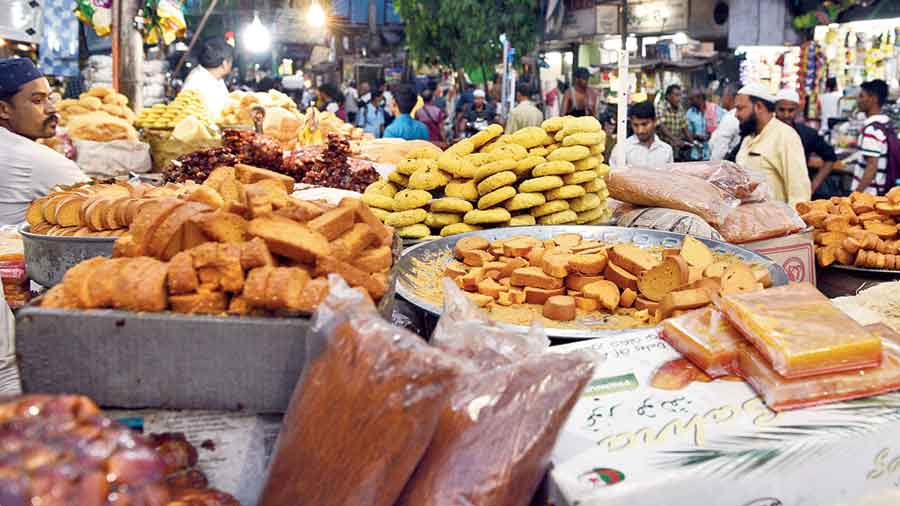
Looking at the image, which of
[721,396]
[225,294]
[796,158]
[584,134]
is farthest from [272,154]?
[796,158]

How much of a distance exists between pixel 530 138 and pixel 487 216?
499mm

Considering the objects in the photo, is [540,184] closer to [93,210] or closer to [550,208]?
[550,208]

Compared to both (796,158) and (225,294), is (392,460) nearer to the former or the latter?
(225,294)

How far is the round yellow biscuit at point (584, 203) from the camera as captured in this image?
3.06 m

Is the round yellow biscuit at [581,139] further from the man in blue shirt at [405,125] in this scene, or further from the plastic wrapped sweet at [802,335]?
the man in blue shirt at [405,125]

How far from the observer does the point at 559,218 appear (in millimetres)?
2938

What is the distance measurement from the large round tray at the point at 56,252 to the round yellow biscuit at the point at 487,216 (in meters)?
1.48

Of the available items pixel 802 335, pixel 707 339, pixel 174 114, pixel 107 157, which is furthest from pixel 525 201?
pixel 174 114

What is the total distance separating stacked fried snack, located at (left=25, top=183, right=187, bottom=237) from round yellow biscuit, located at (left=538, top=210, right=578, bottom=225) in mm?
1500

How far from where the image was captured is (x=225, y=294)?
1.19m

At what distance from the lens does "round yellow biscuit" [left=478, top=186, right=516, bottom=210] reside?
2.88m

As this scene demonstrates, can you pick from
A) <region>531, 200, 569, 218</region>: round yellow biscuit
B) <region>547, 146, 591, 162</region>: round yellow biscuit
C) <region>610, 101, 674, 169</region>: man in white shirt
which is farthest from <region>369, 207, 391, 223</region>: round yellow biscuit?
<region>610, 101, 674, 169</region>: man in white shirt

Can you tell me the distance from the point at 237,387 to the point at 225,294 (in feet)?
0.53

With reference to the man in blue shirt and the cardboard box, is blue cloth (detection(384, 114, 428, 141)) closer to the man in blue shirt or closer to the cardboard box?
the man in blue shirt
